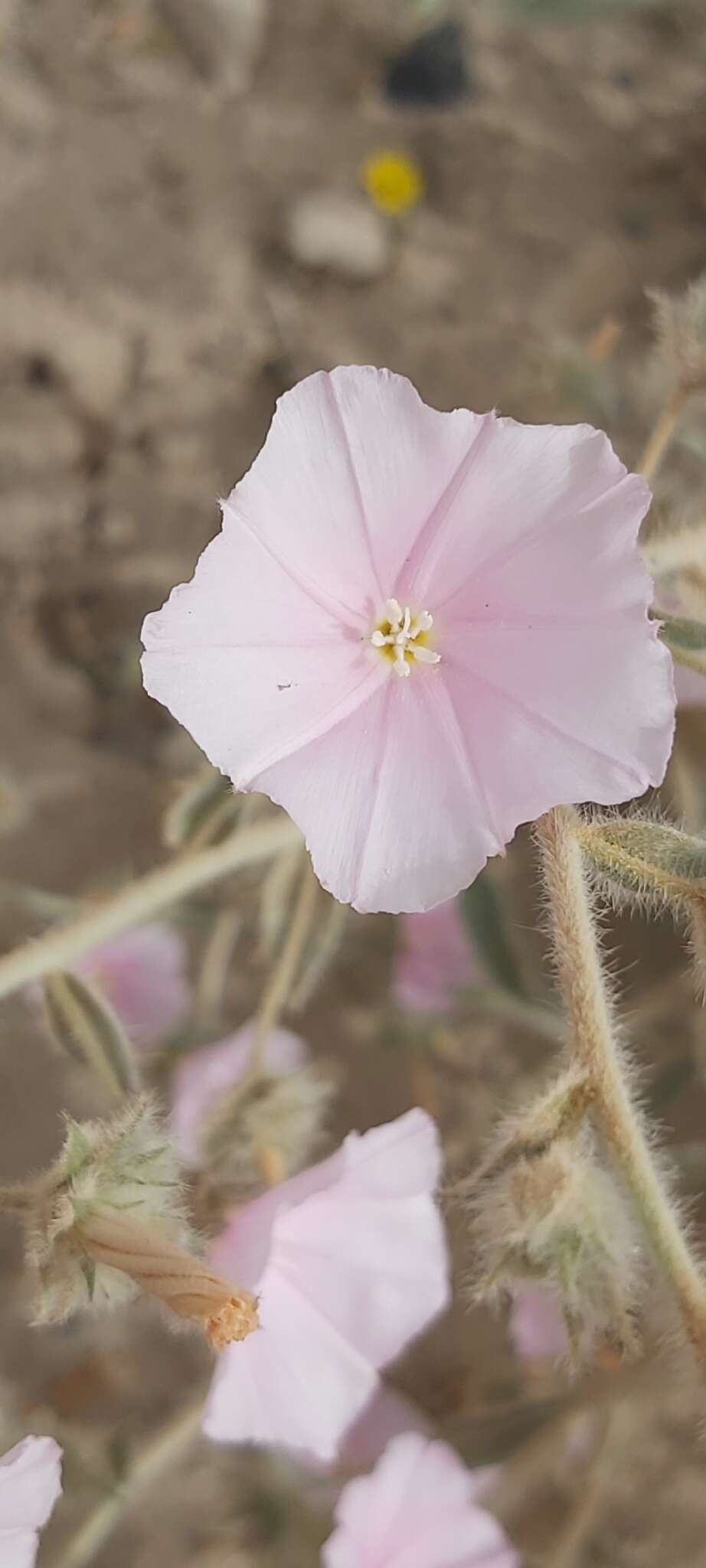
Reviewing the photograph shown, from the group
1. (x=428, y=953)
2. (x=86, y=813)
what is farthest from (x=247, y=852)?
(x=86, y=813)

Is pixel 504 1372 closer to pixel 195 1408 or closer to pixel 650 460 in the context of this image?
pixel 195 1408

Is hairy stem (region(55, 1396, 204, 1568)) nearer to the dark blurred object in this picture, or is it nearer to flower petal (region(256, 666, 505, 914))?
flower petal (region(256, 666, 505, 914))

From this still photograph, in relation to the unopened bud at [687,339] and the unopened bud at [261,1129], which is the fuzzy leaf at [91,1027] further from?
the unopened bud at [687,339]

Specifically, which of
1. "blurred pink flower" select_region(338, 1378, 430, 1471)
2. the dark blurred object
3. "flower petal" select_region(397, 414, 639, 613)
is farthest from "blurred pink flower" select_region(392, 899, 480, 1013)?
the dark blurred object

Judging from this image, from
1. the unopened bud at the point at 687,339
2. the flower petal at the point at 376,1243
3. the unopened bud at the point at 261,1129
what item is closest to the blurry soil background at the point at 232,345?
the unopened bud at the point at 261,1129

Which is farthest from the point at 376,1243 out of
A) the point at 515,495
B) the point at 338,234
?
the point at 338,234

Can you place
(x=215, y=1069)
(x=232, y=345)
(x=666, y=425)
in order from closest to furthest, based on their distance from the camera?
(x=666, y=425), (x=215, y=1069), (x=232, y=345)

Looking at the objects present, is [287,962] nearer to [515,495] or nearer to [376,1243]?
[376,1243]
